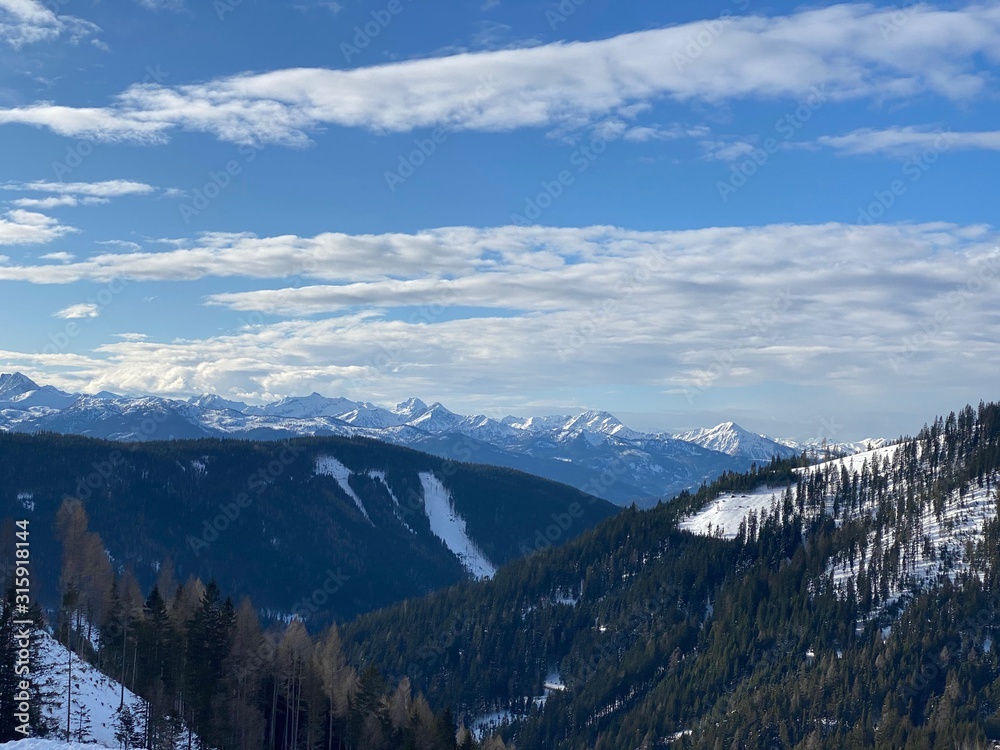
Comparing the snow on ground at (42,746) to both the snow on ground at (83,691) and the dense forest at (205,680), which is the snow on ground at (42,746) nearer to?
the dense forest at (205,680)

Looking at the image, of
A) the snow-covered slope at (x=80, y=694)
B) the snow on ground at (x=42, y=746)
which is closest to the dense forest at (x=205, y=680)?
the snow-covered slope at (x=80, y=694)

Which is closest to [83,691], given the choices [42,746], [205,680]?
[205,680]

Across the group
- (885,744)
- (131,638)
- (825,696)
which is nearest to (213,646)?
(131,638)

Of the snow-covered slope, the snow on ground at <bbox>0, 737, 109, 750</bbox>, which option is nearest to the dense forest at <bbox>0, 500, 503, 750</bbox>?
the snow-covered slope

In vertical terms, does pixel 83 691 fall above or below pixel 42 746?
below

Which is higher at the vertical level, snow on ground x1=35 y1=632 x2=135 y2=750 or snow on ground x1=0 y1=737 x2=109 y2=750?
snow on ground x1=0 y1=737 x2=109 y2=750

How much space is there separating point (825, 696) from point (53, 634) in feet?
512

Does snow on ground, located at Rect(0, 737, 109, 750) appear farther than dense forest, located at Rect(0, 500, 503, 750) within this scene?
No

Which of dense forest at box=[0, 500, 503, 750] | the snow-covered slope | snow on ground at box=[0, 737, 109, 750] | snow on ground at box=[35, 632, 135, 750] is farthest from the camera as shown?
dense forest at box=[0, 500, 503, 750]

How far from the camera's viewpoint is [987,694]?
187m

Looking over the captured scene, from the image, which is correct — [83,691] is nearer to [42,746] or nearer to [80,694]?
[80,694]

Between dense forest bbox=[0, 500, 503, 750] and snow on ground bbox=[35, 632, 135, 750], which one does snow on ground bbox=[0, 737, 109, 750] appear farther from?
snow on ground bbox=[35, 632, 135, 750]

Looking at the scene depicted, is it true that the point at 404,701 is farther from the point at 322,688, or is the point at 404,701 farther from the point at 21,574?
the point at 21,574

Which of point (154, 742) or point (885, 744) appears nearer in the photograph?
point (154, 742)
